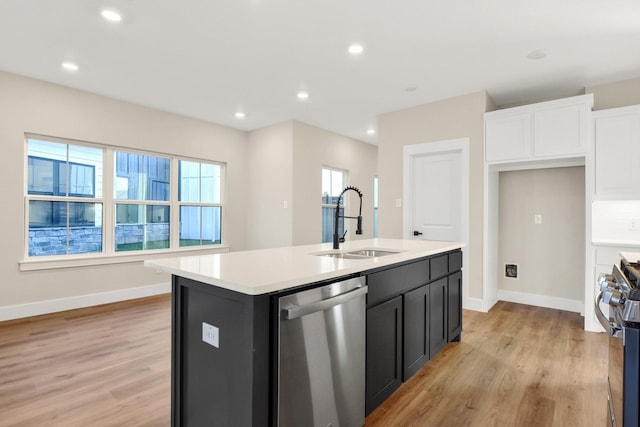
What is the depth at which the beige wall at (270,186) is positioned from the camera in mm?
5344

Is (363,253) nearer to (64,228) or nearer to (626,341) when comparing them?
(626,341)

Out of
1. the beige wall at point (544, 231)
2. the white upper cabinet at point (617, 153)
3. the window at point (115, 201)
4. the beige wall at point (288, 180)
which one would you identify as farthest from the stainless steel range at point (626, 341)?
the window at point (115, 201)

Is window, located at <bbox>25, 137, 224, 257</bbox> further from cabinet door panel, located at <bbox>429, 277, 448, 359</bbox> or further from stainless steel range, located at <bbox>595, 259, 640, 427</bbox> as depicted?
stainless steel range, located at <bbox>595, 259, 640, 427</bbox>

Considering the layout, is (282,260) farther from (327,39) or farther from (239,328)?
(327,39)

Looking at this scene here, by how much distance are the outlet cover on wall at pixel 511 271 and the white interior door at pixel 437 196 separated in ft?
2.91

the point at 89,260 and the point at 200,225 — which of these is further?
the point at 200,225

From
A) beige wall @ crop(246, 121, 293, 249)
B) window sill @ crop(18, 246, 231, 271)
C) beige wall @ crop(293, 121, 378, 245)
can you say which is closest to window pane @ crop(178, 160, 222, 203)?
beige wall @ crop(246, 121, 293, 249)

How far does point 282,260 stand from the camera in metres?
1.88

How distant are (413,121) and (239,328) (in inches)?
158

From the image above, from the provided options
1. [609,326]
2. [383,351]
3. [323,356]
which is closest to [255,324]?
[323,356]

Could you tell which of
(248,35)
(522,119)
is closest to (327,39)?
(248,35)

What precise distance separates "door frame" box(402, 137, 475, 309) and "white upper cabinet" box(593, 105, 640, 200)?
4.09 feet

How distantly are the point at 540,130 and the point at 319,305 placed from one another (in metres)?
3.53

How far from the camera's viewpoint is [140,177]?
477 centimetres
